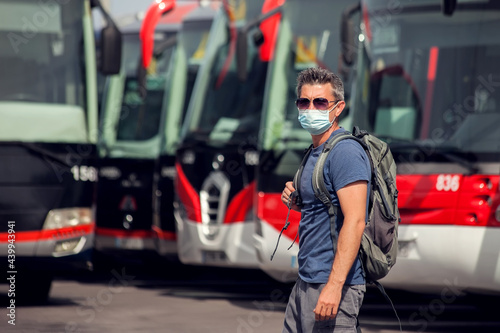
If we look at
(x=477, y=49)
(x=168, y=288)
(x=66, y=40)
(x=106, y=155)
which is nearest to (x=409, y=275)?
(x=477, y=49)

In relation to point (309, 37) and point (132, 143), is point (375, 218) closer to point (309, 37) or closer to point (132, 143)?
point (309, 37)

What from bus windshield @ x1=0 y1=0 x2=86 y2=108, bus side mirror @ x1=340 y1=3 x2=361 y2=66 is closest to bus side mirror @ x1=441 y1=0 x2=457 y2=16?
bus side mirror @ x1=340 y1=3 x2=361 y2=66

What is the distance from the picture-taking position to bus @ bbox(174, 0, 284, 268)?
12297mm

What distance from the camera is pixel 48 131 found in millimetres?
10898

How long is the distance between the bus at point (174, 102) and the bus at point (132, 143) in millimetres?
132

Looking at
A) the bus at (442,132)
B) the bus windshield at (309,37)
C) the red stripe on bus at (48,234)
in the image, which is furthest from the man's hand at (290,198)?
the bus windshield at (309,37)

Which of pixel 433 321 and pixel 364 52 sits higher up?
pixel 364 52

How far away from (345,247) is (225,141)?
8.05m

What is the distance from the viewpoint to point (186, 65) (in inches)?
581

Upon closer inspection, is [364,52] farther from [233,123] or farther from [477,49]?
[233,123]

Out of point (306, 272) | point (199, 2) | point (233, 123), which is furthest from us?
point (199, 2)

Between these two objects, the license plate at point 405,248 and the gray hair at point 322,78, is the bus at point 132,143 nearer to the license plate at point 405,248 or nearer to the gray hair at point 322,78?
the license plate at point 405,248

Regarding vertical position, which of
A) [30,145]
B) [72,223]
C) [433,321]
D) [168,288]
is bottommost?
[168,288]

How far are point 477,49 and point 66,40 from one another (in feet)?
13.5
